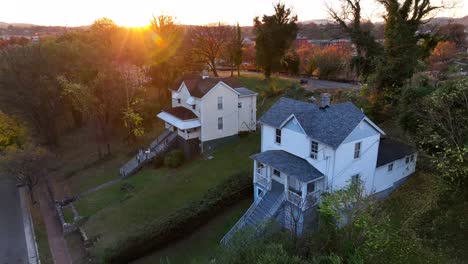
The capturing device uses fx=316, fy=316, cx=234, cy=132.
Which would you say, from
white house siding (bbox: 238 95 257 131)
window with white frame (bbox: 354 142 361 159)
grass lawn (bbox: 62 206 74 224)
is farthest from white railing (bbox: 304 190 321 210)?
grass lawn (bbox: 62 206 74 224)

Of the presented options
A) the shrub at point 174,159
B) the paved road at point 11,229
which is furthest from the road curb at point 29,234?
the shrub at point 174,159

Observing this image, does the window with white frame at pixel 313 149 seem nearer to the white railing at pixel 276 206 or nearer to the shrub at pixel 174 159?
the white railing at pixel 276 206

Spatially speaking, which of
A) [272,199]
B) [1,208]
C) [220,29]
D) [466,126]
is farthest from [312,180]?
[220,29]

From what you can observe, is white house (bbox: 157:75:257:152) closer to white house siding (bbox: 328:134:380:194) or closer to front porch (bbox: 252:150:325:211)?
front porch (bbox: 252:150:325:211)

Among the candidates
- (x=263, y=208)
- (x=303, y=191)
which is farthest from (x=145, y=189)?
(x=303, y=191)

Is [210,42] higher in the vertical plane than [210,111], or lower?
higher

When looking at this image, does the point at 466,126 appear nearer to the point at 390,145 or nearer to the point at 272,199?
the point at 390,145

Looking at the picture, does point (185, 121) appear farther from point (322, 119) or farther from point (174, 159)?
point (322, 119)
